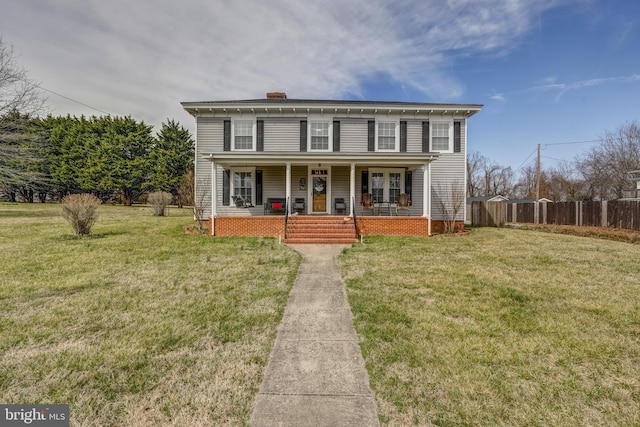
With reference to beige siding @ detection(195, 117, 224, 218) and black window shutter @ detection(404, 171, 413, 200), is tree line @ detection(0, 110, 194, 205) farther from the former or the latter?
black window shutter @ detection(404, 171, 413, 200)

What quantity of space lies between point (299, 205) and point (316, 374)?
34.2 ft

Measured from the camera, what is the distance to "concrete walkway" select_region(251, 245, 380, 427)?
6.84ft

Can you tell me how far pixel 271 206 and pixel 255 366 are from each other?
10.5 m

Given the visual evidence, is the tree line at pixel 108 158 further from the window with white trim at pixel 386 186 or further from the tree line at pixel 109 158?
the window with white trim at pixel 386 186

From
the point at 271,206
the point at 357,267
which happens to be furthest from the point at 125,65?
the point at 357,267

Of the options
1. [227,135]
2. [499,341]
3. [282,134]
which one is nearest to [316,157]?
[282,134]

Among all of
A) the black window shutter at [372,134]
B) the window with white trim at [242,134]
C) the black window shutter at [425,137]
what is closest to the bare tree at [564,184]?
the black window shutter at [425,137]

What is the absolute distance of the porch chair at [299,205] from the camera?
42.1 feet

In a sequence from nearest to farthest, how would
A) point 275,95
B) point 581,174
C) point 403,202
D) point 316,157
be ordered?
point 316,157, point 403,202, point 275,95, point 581,174

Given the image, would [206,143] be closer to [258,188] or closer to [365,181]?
[258,188]

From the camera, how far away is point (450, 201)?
13.5m

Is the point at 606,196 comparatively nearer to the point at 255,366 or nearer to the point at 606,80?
the point at 606,80

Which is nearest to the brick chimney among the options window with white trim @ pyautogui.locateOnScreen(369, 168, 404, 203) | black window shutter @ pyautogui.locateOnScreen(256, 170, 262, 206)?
black window shutter @ pyautogui.locateOnScreen(256, 170, 262, 206)

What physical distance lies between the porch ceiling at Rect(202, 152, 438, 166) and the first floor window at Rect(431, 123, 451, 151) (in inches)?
95.8
